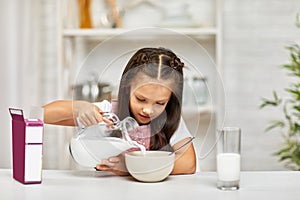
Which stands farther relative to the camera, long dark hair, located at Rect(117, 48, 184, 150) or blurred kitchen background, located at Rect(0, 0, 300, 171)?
blurred kitchen background, located at Rect(0, 0, 300, 171)

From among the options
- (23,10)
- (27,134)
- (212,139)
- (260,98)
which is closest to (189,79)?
(212,139)

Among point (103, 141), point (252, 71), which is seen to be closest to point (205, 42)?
point (252, 71)

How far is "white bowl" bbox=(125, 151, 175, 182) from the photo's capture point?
51.5 inches

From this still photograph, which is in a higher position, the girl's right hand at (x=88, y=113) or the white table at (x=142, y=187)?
the girl's right hand at (x=88, y=113)

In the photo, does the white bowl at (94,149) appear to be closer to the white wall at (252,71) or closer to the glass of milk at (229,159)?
the glass of milk at (229,159)

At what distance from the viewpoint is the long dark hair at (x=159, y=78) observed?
131 centimetres

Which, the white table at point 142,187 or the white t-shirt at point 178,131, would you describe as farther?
the white t-shirt at point 178,131

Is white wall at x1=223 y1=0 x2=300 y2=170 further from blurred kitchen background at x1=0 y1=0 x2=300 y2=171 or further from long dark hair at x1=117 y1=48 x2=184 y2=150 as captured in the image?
long dark hair at x1=117 y1=48 x2=184 y2=150

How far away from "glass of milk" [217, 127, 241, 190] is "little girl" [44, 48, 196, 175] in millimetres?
111

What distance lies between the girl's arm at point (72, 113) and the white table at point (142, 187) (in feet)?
0.46

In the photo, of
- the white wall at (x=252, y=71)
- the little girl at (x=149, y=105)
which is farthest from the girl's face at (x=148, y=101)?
the white wall at (x=252, y=71)

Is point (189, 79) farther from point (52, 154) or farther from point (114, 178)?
point (52, 154)

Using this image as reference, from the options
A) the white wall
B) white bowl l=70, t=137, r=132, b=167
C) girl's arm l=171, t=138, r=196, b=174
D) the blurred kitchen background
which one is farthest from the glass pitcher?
the white wall

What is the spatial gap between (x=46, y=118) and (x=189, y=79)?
1.18ft
